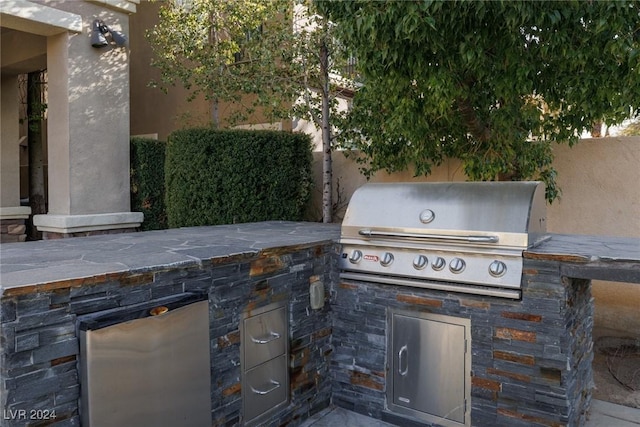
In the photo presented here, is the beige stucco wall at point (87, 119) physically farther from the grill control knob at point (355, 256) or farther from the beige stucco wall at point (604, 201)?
the beige stucco wall at point (604, 201)

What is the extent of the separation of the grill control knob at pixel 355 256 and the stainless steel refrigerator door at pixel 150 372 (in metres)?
1.31

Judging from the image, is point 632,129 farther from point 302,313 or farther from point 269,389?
point 269,389

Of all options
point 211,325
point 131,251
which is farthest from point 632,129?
point 131,251

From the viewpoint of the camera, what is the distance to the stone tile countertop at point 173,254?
2.40m

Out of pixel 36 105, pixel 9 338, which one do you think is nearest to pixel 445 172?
pixel 9 338

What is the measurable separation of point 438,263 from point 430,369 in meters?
0.75

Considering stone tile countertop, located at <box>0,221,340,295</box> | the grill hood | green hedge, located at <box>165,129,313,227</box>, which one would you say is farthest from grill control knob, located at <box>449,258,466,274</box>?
green hedge, located at <box>165,129,313,227</box>

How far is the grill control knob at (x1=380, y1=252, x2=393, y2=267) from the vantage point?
140 inches

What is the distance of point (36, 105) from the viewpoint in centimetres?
899

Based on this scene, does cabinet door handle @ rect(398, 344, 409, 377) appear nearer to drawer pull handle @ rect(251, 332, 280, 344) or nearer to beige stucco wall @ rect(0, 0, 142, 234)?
drawer pull handle @ rect(251, 332, 280, 344)

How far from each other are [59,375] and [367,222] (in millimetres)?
2226

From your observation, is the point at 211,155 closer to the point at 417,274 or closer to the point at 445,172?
the point at 445,172

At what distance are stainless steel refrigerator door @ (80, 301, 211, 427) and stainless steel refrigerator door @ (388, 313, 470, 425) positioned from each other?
4.69 ft

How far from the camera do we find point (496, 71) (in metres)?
4.06
